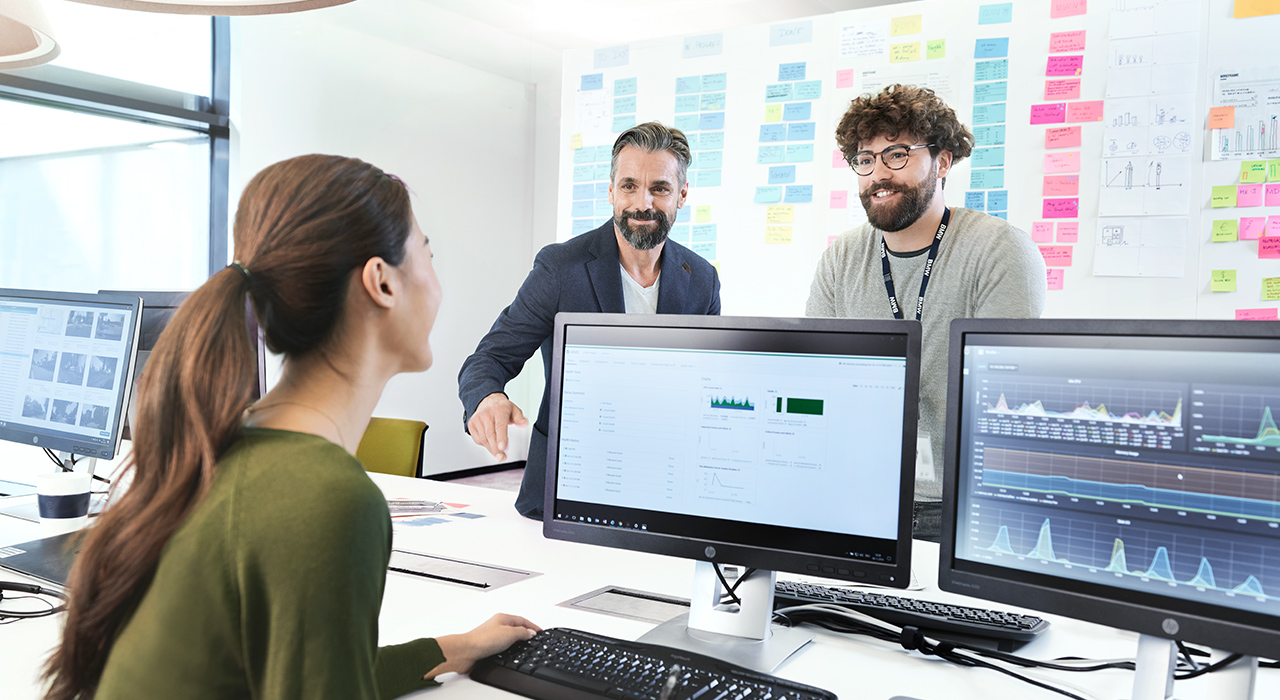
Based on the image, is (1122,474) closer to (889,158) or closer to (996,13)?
(889,158)

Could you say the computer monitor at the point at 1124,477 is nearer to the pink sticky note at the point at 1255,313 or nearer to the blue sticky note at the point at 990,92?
the pink sticky note at the point at 1255,313

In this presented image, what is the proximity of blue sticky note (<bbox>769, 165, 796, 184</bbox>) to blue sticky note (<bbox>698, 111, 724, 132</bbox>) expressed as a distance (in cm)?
35

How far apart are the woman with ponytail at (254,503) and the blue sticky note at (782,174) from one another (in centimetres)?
308

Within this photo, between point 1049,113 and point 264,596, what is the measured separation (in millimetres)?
3326

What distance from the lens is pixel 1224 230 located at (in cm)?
292

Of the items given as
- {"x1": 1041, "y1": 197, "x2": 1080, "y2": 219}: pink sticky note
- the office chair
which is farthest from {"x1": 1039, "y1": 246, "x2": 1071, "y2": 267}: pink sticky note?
the office chair

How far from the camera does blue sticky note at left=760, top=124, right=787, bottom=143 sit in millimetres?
3809

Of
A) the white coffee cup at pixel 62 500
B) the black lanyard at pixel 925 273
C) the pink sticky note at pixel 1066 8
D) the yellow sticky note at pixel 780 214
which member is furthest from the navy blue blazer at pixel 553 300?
the pink sticky note at pixel 1066 8

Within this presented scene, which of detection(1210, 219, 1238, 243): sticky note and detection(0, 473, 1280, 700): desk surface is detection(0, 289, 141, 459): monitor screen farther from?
Result: detection(1210, 219, 1238, 243): sticky note

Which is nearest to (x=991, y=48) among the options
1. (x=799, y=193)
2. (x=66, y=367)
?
(x=799, y=193)

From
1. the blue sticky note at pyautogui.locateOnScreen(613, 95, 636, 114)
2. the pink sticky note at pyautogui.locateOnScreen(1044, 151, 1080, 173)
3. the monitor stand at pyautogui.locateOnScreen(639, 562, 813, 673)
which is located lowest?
the monitor stand at pyautogui.locateOnScreen(639, 562, 813, 673)

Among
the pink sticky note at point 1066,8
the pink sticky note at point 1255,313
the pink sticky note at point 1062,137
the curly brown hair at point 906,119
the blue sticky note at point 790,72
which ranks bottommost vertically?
the pink sticky note at point 1255,313

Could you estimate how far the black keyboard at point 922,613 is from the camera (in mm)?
1226

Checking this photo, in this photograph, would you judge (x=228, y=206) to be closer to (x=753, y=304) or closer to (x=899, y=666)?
(x=753, y=304)
